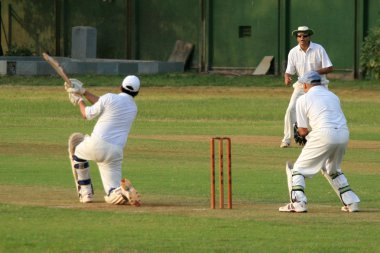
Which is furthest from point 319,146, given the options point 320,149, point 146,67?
point 146,67

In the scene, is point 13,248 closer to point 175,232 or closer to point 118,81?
point 175,232

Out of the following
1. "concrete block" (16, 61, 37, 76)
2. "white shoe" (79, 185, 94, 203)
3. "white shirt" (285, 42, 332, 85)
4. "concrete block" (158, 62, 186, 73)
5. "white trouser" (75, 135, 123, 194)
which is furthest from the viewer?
"concrete block" (158, 62, 186, 73)

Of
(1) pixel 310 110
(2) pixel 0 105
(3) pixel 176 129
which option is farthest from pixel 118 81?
(1) pixel 310 110

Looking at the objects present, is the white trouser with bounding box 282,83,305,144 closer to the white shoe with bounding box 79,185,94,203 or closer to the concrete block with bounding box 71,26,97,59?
the white shoe with bounding box 79,185,94,203

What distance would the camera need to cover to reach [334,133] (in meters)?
15.2

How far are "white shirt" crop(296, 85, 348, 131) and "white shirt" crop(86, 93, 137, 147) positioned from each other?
2108mm

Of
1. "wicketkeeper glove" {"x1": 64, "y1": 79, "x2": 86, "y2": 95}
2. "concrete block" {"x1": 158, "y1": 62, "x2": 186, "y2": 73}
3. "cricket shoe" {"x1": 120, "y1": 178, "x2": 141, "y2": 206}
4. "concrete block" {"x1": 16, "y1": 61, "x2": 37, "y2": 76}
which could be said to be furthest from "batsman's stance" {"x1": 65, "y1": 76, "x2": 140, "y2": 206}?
"concrete block" {"x1": 158, "y1": 62, "x2": 186, "y2": 73}

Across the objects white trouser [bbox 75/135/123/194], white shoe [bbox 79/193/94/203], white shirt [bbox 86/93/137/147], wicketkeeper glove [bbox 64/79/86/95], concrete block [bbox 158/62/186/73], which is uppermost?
wicketkeeper glove [bbox 64/79/86/95]

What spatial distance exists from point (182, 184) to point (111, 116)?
2851mm

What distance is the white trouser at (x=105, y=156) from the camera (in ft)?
52.4

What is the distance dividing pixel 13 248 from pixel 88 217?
91.6 inches

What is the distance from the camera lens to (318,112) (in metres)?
15.3

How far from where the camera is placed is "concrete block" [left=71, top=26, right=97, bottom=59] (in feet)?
164

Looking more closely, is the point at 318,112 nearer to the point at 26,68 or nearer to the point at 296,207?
the point at 296,207
